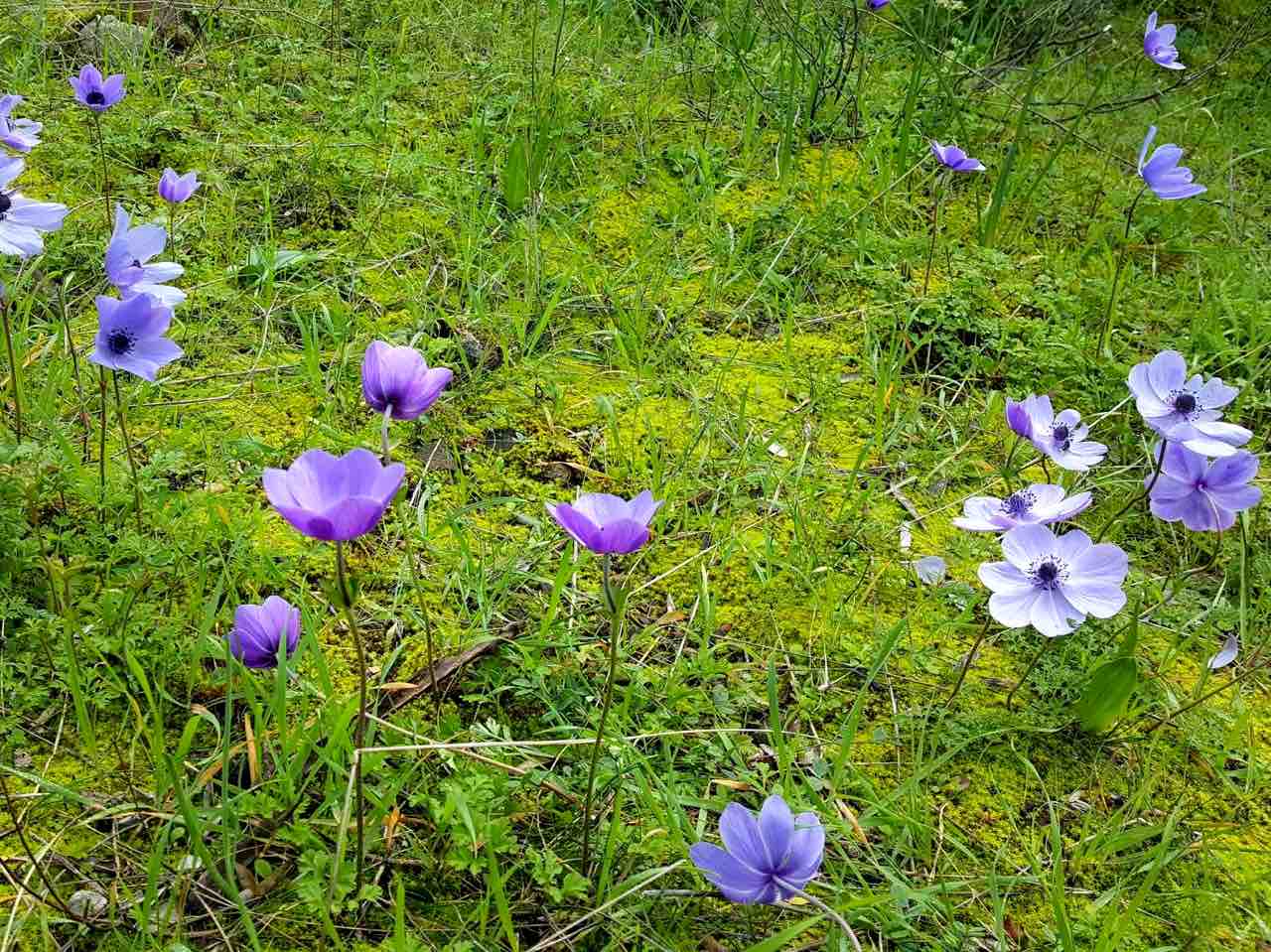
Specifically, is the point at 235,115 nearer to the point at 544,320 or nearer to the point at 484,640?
the point at 544,320

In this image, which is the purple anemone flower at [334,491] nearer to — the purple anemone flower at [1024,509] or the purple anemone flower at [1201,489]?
the purple anemone flower at [1024,509]

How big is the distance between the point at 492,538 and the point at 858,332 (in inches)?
42.8

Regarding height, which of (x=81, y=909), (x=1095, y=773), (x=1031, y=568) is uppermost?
(x=1031, y=568)

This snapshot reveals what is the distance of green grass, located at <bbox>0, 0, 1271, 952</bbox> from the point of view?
1.35 metres

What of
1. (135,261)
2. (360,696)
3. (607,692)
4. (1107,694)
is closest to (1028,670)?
(1107,694)

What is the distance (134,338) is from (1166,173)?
77.3 inches

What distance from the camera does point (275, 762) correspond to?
1.40m

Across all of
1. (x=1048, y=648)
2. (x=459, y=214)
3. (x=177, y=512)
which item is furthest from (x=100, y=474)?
(x=1048, y=648)

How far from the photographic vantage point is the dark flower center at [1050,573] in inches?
60.7

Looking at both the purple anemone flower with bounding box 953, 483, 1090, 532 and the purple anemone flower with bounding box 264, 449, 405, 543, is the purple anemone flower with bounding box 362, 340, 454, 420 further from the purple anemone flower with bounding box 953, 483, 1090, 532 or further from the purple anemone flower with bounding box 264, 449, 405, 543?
the purple anemone flower with bounding box 953, 483, 1090, 532

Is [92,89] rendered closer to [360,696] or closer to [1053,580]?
[360,696]

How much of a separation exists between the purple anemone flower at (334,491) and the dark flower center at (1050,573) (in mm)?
946

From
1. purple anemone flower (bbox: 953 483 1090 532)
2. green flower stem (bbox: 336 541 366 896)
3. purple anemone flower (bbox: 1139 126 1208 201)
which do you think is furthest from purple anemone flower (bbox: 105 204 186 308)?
purple anemone flower (bbox: 1139 126 1208 201)

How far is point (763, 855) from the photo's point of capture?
3.91 ft
